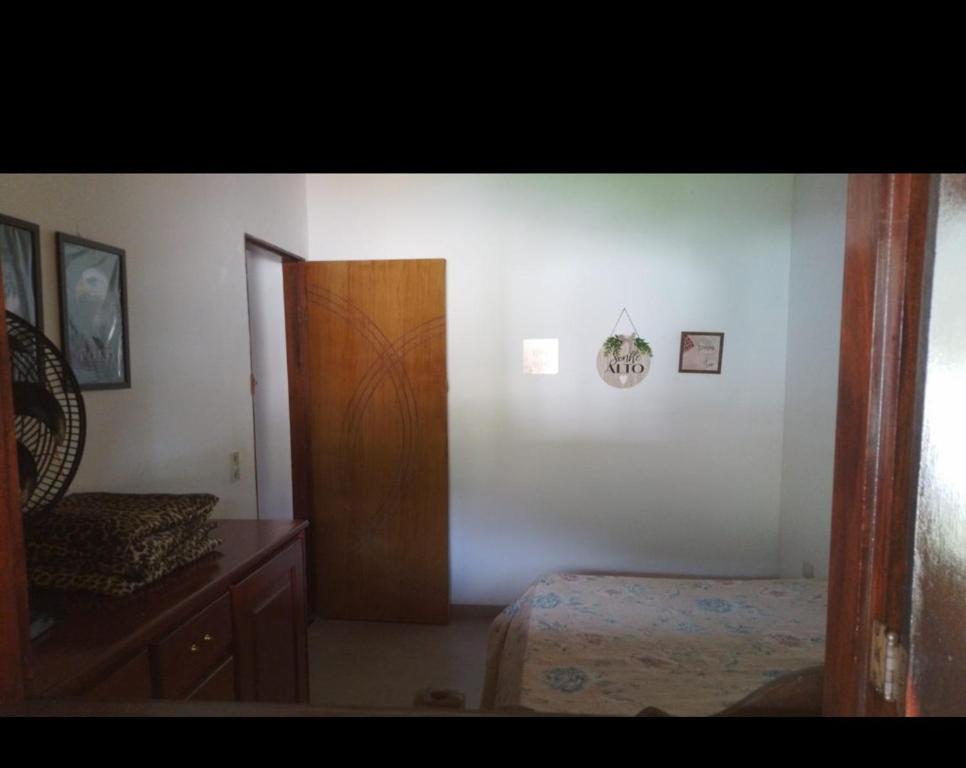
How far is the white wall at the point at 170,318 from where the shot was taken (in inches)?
53.2

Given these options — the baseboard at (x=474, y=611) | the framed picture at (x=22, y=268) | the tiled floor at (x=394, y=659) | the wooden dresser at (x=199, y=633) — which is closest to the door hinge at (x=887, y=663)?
the wooden dresser at (x=199, y=633)

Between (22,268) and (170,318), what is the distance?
56 centimetres

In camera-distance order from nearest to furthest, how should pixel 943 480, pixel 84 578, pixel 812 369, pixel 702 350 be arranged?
pixel 943 480
pixel 84 578
pixel 812 369
pixel 702 350

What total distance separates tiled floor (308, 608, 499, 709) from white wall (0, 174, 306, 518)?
0.96 metres

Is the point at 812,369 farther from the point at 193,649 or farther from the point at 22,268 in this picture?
the point at 22,268

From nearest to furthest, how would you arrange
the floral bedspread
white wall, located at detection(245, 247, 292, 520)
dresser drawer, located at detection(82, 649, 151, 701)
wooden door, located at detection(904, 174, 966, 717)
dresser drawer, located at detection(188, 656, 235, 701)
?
1. wooden door, located at detection(904, 174, 966, 717)
2. dresser drawer, located at detection(82, 649, 151, 701)
3. dresser drawer, located at detection(188, 656, 235, 701)
4. the floral bedspread
5. white wall, located at detection(245, 247, 292, 520)

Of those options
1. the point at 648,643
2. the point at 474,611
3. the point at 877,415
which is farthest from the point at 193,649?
the point at 474,611

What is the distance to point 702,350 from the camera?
9.43 ft

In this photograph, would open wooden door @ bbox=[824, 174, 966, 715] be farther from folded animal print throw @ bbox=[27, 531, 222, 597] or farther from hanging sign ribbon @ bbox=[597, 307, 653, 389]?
hanging sign ribbon @ bbox=[597, 307, 653, 389]

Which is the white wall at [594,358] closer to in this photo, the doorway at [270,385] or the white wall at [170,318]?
the doorway at [270,385]

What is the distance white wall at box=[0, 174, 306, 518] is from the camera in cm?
135

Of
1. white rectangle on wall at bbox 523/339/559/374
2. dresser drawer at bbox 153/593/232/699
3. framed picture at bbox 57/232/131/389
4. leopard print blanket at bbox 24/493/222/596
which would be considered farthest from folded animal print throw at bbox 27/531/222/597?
white rectangle on wall at bbox 523/339/559/374
